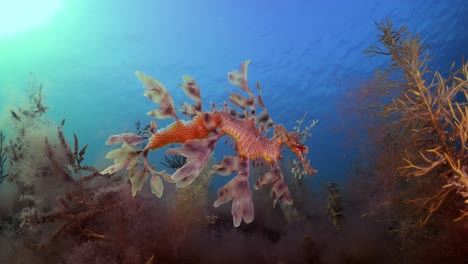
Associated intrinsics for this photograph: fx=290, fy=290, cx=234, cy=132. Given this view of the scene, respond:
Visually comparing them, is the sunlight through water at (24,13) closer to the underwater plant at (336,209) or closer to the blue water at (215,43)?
the blue water at (215,43)

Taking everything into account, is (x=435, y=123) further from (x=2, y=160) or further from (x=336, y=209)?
(x=2, y=160)

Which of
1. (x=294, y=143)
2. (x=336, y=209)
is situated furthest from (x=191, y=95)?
(x=336, y=209)

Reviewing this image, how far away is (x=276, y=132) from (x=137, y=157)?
4.25ft

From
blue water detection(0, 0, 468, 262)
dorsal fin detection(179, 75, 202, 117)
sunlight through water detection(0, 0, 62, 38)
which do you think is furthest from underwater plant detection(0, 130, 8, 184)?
sunlight through water detection(0, 0, 62, 38)

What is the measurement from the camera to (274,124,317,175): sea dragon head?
8.84 feet

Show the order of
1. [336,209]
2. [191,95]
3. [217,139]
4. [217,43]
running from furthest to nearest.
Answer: [217,43]
[336,209]
[191,95]
[217,139]

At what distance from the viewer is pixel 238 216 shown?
254cm

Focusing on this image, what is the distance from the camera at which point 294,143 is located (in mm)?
2766

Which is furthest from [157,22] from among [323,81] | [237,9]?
[323,81]

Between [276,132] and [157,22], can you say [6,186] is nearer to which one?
[276,132]

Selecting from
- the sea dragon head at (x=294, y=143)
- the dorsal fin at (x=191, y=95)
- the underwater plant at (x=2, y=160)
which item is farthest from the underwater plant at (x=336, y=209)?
the underwater plant at (x=2, y=160)

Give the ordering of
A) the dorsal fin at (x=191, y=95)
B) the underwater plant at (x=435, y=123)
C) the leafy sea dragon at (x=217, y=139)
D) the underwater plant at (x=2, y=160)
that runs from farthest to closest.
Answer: the underwater plant at (x=2, y=160)
the underwater plant at (x=435, y=123)
the dorsal fin at (x=191, y=95)
the leafy sea dragon at (x=217, y=139)

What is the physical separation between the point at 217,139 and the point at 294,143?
29.7 inches

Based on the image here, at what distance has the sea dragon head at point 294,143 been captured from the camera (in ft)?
8.84
